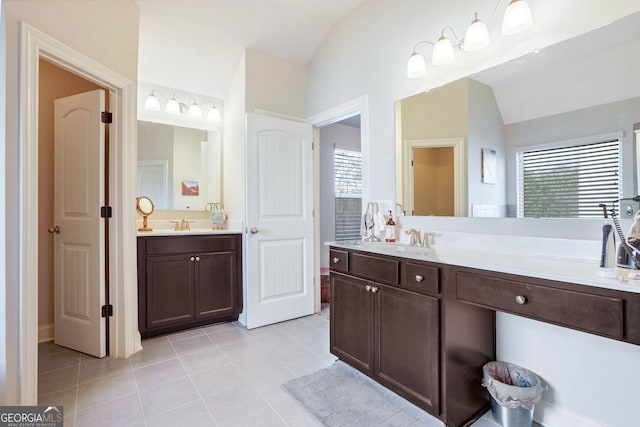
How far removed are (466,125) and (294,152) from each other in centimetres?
172

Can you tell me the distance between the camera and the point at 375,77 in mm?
2494

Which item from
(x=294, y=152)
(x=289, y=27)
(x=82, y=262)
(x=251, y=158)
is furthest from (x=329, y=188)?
(x=82, y=262)

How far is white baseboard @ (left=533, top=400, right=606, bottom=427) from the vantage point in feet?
4.71

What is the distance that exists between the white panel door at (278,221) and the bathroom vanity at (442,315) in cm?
108

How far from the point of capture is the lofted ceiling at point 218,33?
261 centimetres

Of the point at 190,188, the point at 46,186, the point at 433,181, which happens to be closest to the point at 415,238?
the point at 433,181

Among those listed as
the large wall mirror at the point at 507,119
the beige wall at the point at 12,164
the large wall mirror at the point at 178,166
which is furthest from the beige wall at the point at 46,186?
the large wall mirror at the point at 507,119

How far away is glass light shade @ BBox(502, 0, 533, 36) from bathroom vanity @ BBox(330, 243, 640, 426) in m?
1.20

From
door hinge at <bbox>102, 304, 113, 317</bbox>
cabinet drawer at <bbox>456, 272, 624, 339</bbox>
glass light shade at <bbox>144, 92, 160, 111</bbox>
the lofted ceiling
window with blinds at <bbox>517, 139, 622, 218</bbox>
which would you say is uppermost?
the lofted ceiling

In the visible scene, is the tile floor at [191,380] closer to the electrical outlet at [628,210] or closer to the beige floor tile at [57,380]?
the beige floor tile at [57,380]

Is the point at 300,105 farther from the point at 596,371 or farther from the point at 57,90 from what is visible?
the point at 596,371

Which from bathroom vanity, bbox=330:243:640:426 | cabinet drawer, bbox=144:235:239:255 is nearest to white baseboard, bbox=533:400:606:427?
bathroom vanity, bbox=330:243:640:426

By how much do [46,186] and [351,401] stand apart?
120 inches

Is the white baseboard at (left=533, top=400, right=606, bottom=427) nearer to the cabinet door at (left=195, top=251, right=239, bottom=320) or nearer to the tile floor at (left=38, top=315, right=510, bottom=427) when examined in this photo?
the tile floor at (left=38, top=315, right=510, bottom=427)
